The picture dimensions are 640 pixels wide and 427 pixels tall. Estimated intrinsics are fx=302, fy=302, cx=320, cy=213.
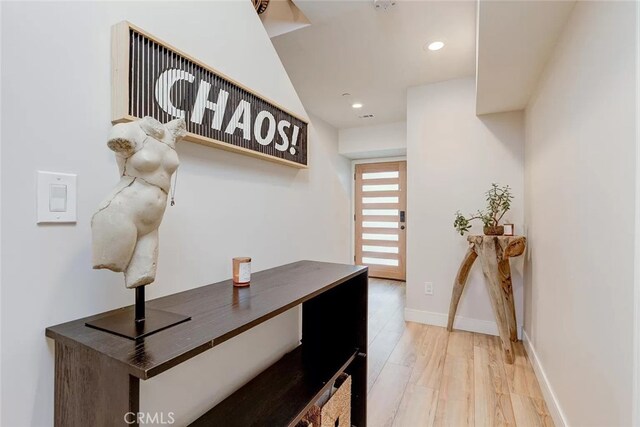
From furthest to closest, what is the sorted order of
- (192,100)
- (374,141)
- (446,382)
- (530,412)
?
1. (374,141)
2. (446,382)
3. (530,412)
4. (192,100)

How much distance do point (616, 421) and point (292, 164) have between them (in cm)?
161

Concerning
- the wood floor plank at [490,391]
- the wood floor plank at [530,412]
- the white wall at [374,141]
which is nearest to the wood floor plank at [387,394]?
the wood floor plank at [490,391]

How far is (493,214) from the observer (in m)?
2.64

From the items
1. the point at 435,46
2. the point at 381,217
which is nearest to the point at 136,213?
the point at 435,46

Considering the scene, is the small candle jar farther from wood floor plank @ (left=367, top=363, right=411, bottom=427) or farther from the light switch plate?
wood floor plank @ (left=367, top=363, right=411, bottom=427)

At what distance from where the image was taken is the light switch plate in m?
0.74

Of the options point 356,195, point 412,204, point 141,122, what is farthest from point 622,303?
point 356,195

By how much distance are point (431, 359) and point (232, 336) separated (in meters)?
2.13

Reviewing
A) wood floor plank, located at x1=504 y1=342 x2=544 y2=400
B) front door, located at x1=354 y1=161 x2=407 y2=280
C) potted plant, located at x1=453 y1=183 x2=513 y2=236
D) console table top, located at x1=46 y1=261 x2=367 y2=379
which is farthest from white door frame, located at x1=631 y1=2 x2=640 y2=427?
front door, located at x1=354 y1=161 x2=407 y2=280

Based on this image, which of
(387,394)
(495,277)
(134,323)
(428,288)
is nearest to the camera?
(134,323)

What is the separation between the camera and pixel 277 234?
1584 mm

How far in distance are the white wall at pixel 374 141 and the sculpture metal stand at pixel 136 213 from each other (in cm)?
401

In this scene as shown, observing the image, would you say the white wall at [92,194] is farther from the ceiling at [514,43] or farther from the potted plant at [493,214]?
the potted plant at [493,214]

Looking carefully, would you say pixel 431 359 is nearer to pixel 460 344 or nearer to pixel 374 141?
pixel 460 344
